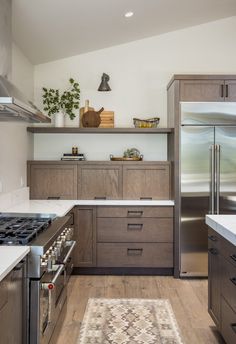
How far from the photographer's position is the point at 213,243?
284 centimetres

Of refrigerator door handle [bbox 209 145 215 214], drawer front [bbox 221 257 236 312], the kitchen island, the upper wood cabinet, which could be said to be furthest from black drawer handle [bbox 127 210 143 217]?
drawer front [bbox 221 257 236 312]

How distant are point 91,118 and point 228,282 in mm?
2780

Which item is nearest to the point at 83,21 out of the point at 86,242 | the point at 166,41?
the point at 166,41

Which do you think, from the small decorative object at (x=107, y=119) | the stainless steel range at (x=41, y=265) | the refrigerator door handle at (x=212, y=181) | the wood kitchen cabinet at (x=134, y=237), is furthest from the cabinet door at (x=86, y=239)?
the stainless steel range at (x=41, y=265)

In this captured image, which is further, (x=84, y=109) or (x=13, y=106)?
(x=84, y=109)

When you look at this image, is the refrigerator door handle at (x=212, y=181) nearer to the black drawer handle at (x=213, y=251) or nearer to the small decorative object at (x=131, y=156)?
the small decorative object at (x=131, y=156)

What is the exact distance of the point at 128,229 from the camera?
14.6ft

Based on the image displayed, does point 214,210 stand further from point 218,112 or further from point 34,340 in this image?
point 34,340

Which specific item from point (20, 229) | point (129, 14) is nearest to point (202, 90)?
point (129, 14)

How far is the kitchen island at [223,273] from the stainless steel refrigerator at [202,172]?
138cm

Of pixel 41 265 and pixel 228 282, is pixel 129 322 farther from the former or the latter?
pixel 41 265

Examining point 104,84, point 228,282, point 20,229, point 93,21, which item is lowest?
point 228,282

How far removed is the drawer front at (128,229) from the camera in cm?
443

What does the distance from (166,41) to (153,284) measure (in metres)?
3.08
